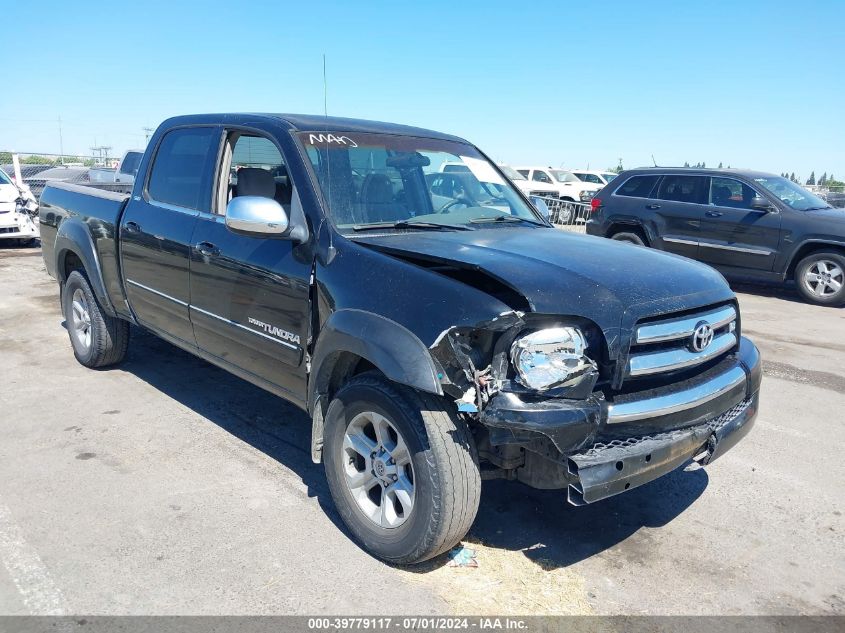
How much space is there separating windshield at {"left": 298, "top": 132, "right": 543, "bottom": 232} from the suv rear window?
7.37 metres

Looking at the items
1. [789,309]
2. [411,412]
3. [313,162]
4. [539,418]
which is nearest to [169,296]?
[313,162]

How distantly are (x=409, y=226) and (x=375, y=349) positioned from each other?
1000mm

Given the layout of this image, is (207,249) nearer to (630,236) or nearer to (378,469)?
(378,469)

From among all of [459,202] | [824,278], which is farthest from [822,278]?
[459,202]

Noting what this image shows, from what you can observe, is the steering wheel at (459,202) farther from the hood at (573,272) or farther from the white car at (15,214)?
the white car at (15,214)

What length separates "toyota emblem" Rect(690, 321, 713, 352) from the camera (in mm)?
2965

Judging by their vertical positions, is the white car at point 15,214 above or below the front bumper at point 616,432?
above

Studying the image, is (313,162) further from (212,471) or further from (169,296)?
(212,471)

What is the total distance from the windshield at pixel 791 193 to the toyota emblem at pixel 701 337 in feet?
26.8

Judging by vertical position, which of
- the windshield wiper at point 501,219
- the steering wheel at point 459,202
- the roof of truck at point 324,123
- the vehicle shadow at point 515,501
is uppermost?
the roof of truck at point 324,123

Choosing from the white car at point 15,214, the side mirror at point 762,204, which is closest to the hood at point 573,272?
the side mirror at point 762,204

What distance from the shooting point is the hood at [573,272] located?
8.82ft

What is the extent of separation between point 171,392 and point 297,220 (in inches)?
99.9

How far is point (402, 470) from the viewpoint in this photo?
2.95 m
